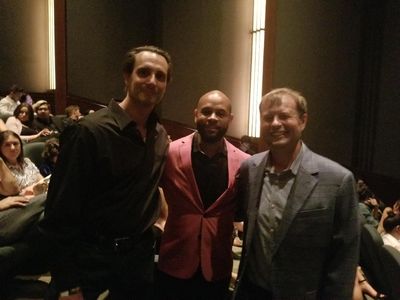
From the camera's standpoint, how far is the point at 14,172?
364 centimetres

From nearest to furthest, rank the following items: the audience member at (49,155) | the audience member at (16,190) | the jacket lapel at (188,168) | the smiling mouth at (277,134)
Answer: the smiling mouth at (277,134)
the jacket lapel at (188,168)
the audience member at (16,190)
the audience member at (49,155)

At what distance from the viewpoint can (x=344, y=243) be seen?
1.44 meters

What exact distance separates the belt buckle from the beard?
1.81 feet

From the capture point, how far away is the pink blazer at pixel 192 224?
5.79 ft

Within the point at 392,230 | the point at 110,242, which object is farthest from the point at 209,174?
the point at 392,230

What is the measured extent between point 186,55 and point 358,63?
3.26 m

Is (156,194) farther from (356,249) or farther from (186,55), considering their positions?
(186,55)

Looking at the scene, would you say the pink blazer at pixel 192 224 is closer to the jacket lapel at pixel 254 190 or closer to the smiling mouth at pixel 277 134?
the jacket lapel at pixel 254 190

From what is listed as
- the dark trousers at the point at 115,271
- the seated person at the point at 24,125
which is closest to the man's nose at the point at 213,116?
the dark trousers at the point at 115,271

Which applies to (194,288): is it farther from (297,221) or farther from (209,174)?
(297,221)

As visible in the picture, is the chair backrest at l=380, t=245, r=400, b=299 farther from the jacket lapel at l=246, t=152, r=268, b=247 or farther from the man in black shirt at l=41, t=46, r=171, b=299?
the man in black shirt at l=41, t=46, r=171, b=299

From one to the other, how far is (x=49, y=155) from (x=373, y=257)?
9.56 ft

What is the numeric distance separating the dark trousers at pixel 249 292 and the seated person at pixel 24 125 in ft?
13.8

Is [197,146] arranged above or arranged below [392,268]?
above
